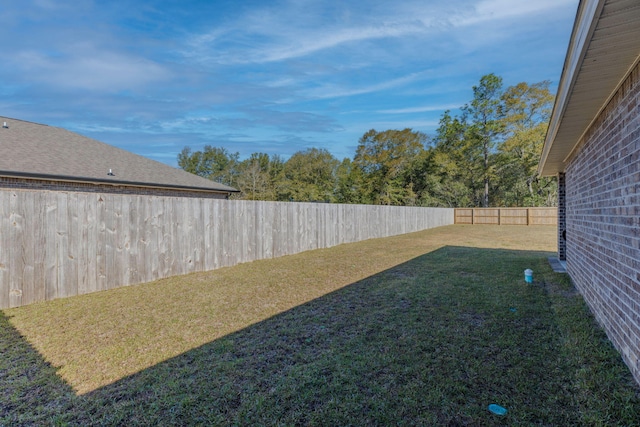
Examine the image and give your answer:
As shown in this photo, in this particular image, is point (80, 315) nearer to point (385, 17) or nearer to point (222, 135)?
point (385, 17)

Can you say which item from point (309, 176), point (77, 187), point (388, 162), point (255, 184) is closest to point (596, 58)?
point (77, 187)

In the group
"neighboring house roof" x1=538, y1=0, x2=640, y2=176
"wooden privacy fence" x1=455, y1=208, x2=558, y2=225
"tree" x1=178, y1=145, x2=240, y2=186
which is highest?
"tree" x1=178, y1=145, x2=240, y2=186

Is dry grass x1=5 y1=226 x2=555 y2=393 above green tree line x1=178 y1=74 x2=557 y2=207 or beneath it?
beneath

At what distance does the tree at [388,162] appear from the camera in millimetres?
29928

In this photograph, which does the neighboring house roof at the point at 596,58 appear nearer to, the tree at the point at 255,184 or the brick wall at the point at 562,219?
the brick wall at the point at 562,219

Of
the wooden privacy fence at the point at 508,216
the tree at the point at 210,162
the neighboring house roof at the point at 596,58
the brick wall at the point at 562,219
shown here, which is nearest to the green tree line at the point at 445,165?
the tree at the point at 210,162

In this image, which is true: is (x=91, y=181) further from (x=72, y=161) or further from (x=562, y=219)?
(x=562, y=219)

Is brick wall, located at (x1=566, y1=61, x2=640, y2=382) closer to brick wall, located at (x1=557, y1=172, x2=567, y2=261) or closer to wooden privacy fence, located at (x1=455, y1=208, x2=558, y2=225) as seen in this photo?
brick wall, located at (x1=557, y1=172, x2=567, y2=261)

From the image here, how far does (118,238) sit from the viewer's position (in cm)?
516

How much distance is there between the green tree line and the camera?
25953 millimetres

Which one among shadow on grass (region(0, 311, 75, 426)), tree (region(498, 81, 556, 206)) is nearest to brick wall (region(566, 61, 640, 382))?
shadow on grass (region(0, 311, 75, 426))

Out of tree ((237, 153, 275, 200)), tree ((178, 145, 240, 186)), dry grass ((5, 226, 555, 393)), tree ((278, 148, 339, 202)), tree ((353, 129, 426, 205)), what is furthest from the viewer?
tree ((178, 145, 240, 186))

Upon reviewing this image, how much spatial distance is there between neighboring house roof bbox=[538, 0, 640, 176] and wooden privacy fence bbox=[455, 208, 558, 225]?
21638 millimetres

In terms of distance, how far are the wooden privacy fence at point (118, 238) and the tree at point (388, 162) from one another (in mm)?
22466
